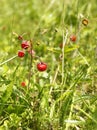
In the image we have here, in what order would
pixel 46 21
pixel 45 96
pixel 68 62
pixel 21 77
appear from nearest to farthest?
pixel 45 96 < pixel 21 77 < pixel 68 62 < pixel 46 21

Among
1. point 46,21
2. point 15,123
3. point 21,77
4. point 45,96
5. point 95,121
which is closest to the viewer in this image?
point 95,121

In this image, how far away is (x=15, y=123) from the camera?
1.97 metres

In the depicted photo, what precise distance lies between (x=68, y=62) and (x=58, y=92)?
0.56 m

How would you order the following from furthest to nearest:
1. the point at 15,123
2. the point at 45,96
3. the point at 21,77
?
the point at 21,77
the point at 45,96
the point at 15,123

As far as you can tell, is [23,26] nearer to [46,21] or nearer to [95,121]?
[46,21]

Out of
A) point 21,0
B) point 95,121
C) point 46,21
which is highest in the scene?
point 21,0

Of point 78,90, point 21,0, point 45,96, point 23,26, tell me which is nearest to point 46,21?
point 23,26

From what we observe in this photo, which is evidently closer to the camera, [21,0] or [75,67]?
[75,67]

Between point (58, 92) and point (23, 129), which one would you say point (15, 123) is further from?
point (58, 92)

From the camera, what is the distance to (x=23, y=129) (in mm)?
2027

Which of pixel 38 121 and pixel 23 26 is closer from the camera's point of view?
pixel 38 121

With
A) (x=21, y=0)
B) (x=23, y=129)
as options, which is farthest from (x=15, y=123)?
(x=21, y=0)

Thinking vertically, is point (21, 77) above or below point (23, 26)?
below

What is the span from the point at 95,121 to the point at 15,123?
41 cm
